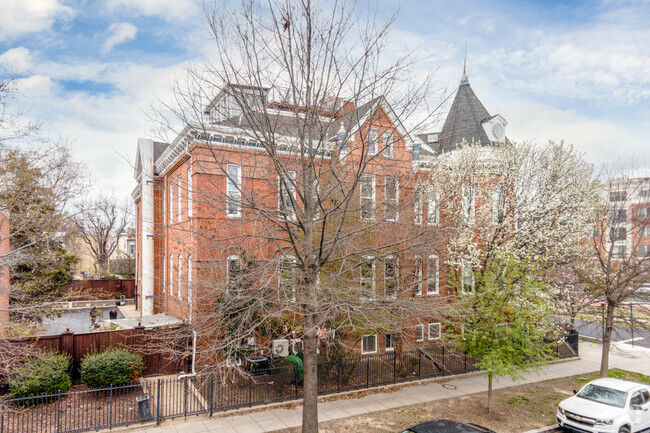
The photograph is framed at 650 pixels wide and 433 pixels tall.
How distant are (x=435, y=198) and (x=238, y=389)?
431 inches

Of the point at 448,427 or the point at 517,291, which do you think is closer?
the point at 448,427

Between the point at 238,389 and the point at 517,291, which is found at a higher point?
the point at 517,291

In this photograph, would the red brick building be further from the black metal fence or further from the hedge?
the hedge

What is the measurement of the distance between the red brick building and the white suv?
486 cm

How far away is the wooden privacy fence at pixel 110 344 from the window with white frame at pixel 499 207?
15001mm

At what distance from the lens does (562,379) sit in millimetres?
16938

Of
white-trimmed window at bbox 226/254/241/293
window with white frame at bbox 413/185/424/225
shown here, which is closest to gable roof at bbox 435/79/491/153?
window with white frame at bbox 413/185/424/225

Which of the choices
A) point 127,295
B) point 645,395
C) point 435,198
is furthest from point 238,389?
point 127,295

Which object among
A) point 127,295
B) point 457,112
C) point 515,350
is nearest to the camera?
point 515,350

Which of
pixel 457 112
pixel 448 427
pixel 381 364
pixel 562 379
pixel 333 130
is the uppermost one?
pixel 457 112

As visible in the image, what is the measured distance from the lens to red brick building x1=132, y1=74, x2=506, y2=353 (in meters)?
10.3

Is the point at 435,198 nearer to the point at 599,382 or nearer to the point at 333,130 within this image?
Answer: the point at 333,130

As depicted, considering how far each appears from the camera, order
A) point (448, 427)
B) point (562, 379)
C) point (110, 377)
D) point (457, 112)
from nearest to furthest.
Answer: point (448, 427)
point (110, 377)
point (562, 379)
point (457, 112)

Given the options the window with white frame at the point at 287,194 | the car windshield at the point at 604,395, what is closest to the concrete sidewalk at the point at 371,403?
the car windshield at the point at 604,395
